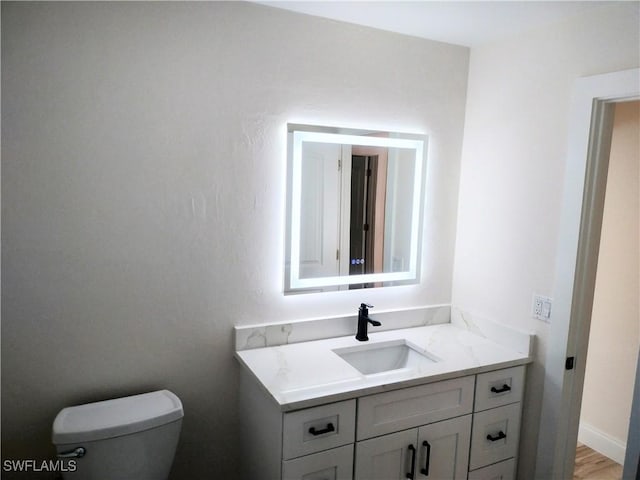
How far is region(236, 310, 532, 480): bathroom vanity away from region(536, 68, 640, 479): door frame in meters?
0.14

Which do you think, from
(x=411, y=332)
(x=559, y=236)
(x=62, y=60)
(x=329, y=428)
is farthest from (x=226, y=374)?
(x=559, y=236)

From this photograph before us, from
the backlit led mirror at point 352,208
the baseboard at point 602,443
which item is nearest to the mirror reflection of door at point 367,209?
the backlit led mirror at point 352,208

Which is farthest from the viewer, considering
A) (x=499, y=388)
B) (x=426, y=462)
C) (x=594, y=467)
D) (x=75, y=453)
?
(x=594, y=467)

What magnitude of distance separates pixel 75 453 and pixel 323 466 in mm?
854

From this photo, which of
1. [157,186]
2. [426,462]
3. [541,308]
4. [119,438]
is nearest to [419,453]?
[426,462]

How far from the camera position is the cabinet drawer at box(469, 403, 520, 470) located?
2018mm

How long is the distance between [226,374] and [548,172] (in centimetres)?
167

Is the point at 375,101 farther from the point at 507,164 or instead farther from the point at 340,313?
the point at 340,313

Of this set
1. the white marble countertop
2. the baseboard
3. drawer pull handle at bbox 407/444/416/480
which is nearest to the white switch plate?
the white marble countertop

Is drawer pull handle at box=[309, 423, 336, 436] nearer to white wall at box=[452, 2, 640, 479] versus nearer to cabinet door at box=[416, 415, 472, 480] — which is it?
cabinet door at box=[416, 415, 472, 480]

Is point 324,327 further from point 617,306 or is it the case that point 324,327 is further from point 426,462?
point 617,306

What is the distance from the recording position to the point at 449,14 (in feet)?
6.39

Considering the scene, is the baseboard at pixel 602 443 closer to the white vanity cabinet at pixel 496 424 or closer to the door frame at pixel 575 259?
the door frame at pixel 575 259

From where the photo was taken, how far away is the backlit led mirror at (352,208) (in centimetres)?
207
